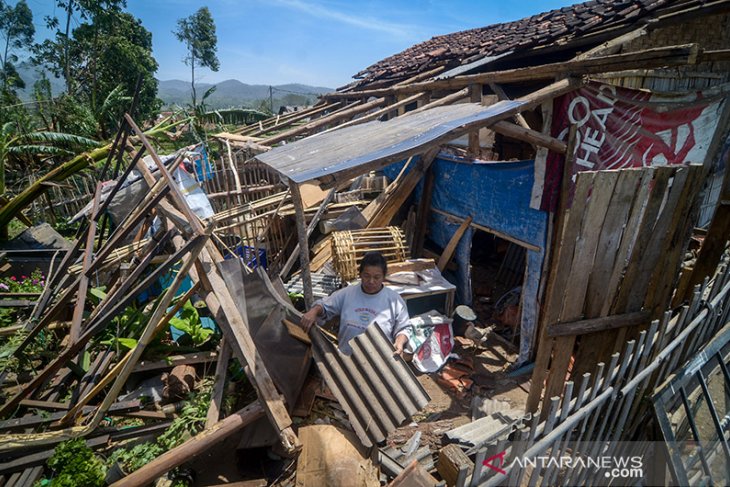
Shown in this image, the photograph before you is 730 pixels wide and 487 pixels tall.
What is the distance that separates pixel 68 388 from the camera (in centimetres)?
414

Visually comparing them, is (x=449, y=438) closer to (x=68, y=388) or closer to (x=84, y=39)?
(x=68, y=388)

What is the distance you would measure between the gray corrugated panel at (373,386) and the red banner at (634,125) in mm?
3376

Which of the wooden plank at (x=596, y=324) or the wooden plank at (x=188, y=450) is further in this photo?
the wooden plank at (x=596, y=324)

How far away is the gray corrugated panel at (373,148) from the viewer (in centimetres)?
337

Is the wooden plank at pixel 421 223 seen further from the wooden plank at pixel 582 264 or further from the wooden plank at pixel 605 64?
the wooden plank at pixel 582 264

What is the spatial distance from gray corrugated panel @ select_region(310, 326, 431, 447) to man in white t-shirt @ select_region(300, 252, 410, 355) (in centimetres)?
45

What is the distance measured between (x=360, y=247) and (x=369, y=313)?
2.30 meters

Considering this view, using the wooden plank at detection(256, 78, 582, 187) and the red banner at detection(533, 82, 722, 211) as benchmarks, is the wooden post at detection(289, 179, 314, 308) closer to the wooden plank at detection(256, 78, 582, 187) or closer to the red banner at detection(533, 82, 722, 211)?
the wooden plank at detection(256, 78, 582, 187)

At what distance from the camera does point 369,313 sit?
319 centimetres

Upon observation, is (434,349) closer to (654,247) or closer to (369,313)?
(369,313)

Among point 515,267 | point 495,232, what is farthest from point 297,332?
point 515,267

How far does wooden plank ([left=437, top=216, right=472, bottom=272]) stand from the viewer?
5.70 metres

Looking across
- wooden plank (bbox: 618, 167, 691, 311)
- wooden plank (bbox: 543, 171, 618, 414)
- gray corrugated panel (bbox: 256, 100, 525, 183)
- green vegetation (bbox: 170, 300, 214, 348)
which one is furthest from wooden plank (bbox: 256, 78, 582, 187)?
green vegetation (bbox: 170, 300, 214, 348)

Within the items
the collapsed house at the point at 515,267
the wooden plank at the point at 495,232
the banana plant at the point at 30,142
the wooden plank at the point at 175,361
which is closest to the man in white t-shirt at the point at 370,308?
the collapsed house at the point at 515,267
